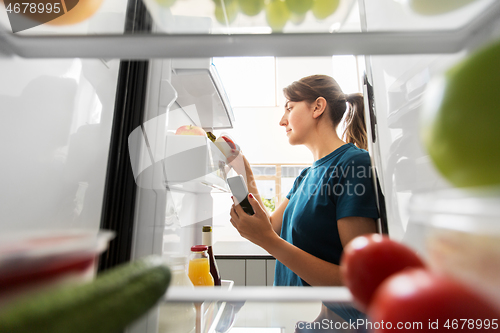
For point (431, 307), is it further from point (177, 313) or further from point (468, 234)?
point (177, 313)

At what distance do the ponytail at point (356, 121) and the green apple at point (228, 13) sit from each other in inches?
30.3

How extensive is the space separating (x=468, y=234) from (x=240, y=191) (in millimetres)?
600

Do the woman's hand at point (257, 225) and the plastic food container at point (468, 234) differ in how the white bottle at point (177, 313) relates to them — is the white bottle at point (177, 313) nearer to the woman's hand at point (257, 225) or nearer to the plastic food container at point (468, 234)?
the woman's hand at point (257, 225)

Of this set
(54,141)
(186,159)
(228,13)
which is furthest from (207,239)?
(228,13)

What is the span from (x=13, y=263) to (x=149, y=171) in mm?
362

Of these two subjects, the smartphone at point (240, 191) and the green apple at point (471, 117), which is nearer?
the green apple at point (471, 117)

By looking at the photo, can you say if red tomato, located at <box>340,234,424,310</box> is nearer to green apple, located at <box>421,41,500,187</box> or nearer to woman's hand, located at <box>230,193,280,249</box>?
green apple, located at <box>421,41,500,187</box>

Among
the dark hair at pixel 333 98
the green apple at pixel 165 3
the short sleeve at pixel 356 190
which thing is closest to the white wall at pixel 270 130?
the dark hair at pixel 333 98

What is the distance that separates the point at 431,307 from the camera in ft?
0.35

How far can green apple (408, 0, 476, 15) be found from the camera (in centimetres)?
26

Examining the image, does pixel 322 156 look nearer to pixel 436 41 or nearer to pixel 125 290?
pixel 436 41

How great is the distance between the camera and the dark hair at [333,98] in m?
0.94

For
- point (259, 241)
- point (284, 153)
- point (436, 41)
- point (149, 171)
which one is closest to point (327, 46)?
point (436, 41)

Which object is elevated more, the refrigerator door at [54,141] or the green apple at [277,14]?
the green apple at [277,14]
